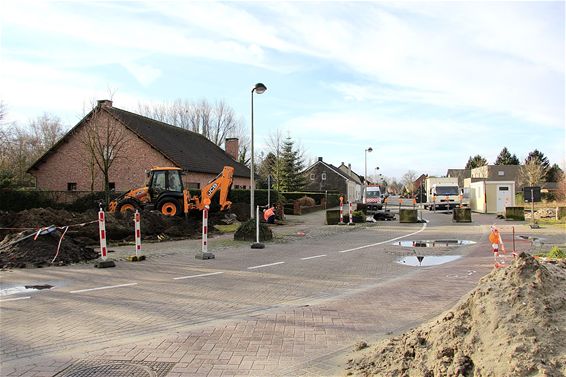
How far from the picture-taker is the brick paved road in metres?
4.77

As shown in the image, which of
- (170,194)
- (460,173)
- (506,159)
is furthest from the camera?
(460,173)

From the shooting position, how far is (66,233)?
44.8ft

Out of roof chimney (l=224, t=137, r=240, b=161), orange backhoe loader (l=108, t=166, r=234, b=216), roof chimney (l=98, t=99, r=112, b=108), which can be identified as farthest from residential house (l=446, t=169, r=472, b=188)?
orange backhoe loader (l=108, t=166, r=234, b=216)

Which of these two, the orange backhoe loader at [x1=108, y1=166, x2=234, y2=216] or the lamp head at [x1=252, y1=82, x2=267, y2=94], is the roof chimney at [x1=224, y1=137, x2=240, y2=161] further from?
the lamp head at [x1=252, y1=82, x2=267, y2=94]

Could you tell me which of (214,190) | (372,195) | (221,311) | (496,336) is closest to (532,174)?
(372,195)

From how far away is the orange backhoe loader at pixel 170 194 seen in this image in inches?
840

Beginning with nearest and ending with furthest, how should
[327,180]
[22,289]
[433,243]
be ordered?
1. [22,289]
2. [433,243]
3. [327,180]

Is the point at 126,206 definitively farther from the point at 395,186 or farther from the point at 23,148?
the point at 395,186

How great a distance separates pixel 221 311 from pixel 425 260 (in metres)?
7.07

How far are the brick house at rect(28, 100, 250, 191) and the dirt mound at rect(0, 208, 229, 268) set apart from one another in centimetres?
1278

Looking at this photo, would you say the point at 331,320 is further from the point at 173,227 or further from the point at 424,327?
the point at 173,227

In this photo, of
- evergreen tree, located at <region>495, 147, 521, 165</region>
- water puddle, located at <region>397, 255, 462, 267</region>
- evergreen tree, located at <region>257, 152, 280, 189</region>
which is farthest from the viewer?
evergreen tree, located at <region>495, 147, 521, 165</region>

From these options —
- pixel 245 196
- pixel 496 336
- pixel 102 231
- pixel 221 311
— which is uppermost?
pixel 245 196

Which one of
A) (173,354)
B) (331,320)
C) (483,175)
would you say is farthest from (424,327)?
(483,175)
